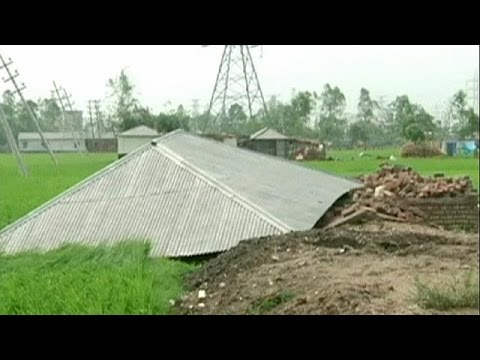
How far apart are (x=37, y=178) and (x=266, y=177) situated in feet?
4.23

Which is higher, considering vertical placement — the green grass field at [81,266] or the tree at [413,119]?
the tree at [413,119]

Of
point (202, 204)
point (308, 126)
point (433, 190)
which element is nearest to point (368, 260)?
point (433, 190)

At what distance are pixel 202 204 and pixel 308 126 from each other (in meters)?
0.72

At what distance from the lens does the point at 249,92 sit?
2820 millimetres

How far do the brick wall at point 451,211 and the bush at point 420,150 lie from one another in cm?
23

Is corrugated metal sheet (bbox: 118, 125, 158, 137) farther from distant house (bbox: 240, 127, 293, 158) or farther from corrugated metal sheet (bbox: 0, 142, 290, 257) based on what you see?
distant house (bbox: 240, 127, 293, 158)

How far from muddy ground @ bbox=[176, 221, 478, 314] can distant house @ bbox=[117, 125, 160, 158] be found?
73 cm

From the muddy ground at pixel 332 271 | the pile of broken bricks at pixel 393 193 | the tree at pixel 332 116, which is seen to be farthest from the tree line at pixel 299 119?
the muddy ground at pixel 332 271

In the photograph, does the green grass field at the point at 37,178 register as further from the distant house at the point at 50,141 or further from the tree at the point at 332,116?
the tree at the point at 332,116

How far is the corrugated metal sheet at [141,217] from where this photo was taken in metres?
3.05

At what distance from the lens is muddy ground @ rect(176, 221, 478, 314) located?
2361 mm

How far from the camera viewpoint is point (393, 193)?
346cm

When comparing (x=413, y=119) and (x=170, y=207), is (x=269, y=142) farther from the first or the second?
(x=413, y=119)
